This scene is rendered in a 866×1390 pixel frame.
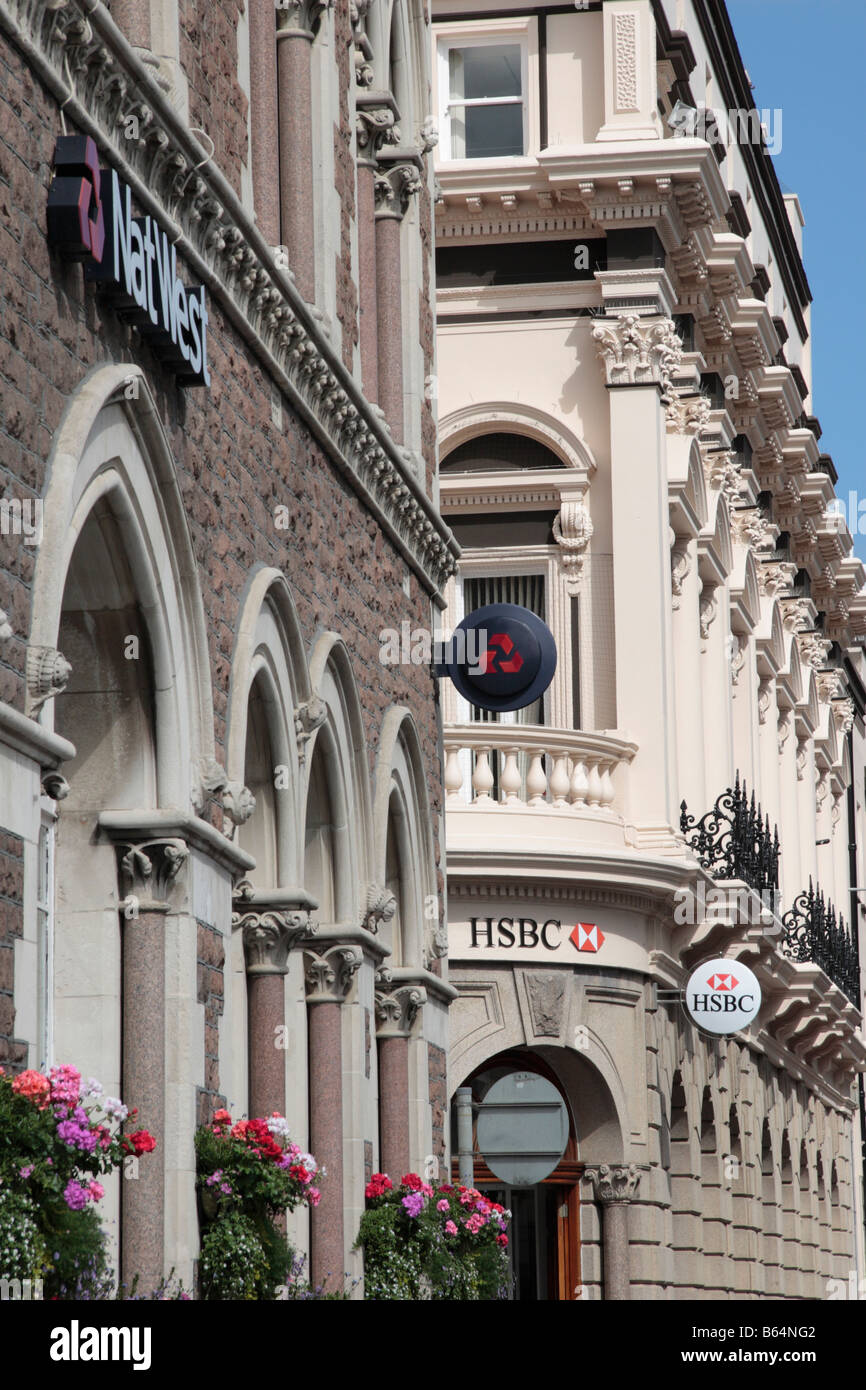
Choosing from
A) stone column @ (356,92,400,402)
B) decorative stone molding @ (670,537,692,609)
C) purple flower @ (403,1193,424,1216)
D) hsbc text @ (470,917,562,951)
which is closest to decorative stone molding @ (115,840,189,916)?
purple flower @ (403,1193,424,1216)

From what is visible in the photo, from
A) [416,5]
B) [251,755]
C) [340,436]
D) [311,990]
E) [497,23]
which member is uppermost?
[497,23]

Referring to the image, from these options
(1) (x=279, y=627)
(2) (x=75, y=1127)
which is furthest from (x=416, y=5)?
(2) (x=75, y=1127)

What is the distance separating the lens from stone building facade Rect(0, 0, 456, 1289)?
1088 centimetres

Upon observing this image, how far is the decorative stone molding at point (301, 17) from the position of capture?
17.5 m

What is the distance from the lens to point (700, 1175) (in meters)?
32.1

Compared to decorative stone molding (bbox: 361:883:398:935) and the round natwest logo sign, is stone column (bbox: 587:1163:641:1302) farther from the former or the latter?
decorative stone molding (bbox: 361:883:398:935)

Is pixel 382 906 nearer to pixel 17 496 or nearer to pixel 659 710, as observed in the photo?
pixel 17 496

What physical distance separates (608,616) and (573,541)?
3.18 feet

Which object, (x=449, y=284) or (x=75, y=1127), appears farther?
(x=449, y=284)

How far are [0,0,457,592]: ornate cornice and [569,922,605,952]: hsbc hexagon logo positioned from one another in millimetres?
7906

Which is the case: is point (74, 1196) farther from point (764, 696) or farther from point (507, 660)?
point (764, 696)

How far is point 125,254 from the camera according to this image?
1184 centimetres

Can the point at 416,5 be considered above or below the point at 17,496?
above

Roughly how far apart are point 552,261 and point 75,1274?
2193 cm
